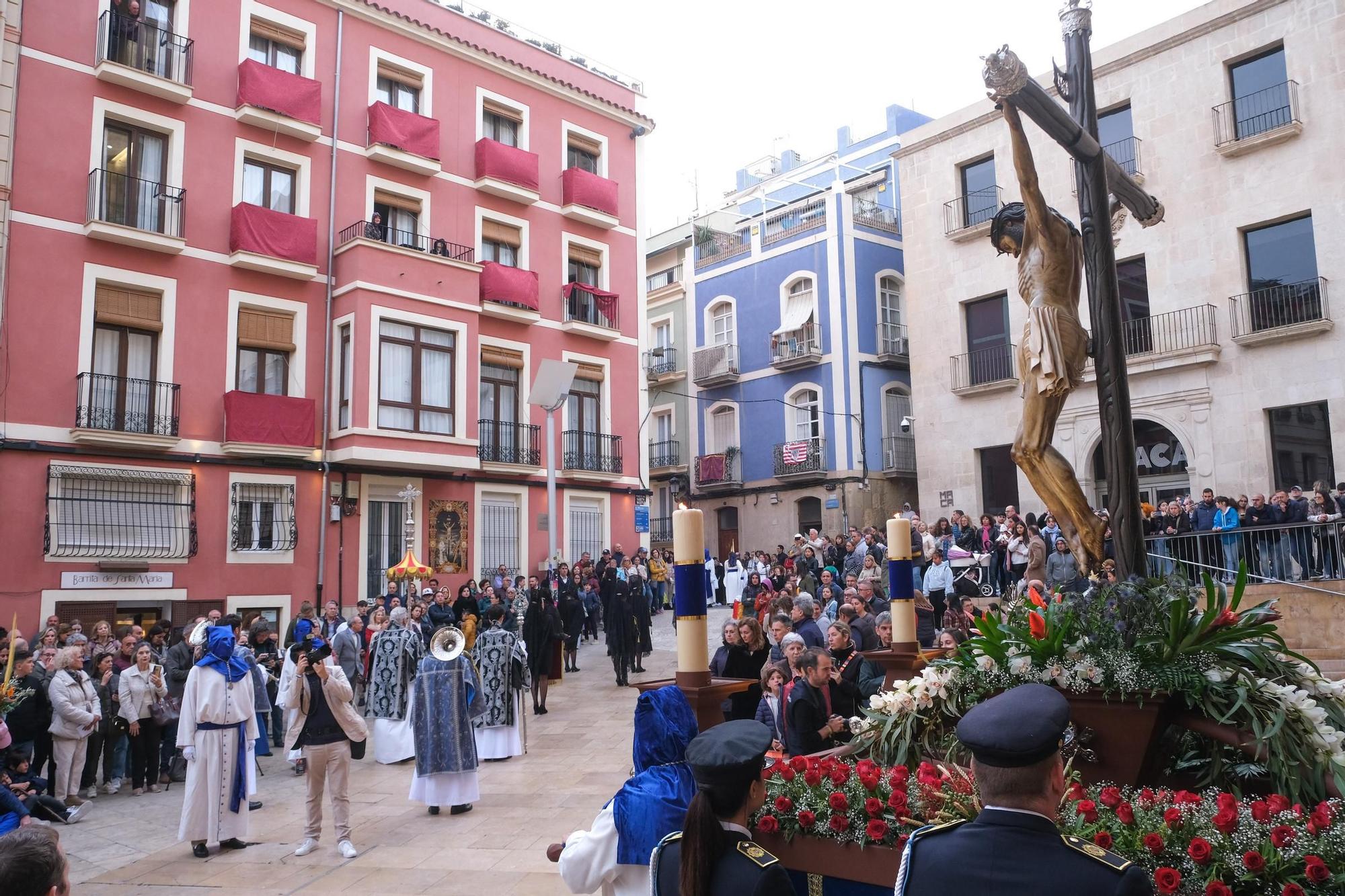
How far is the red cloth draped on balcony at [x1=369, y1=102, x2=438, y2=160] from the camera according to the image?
22.1 metres

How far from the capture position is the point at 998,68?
14.5 ft

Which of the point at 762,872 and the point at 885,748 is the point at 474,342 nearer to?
the point at 885,748

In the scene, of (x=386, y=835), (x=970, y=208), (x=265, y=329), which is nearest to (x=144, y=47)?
(x=265, y=329)

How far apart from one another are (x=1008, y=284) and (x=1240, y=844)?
21991 millimetres

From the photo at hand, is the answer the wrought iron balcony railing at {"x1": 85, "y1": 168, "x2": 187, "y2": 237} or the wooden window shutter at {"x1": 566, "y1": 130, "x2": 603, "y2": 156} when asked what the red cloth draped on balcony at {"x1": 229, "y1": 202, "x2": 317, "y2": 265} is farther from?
the wooden window shutter at {"x1": 566, "y1": 130, "x2": 603, "y2": 156}

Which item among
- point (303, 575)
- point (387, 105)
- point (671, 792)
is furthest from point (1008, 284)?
point (671, 792)

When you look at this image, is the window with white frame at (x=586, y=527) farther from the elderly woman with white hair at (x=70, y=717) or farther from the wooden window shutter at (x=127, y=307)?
the elderly woman with white hair at (x=70, y=717)

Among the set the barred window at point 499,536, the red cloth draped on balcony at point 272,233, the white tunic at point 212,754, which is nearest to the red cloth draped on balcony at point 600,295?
the barred window at point 499,536

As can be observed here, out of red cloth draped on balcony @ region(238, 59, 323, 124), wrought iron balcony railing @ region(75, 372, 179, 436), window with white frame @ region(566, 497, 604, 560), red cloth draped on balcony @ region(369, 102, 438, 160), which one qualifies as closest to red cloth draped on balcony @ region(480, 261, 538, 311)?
red cloth draped on balcony @ region(369, 102, 438, 160)

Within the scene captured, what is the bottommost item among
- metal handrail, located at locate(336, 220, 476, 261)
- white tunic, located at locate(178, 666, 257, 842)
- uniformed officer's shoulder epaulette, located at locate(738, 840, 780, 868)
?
white tunic, located at locate(178, 666, 257, 842)

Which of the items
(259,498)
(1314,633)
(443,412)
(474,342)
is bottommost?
(1314,633)

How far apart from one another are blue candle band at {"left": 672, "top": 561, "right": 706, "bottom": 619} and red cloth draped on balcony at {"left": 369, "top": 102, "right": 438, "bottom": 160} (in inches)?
787

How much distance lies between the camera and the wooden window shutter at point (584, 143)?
86.8ft

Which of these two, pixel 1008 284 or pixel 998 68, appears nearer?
pixel 998 68
